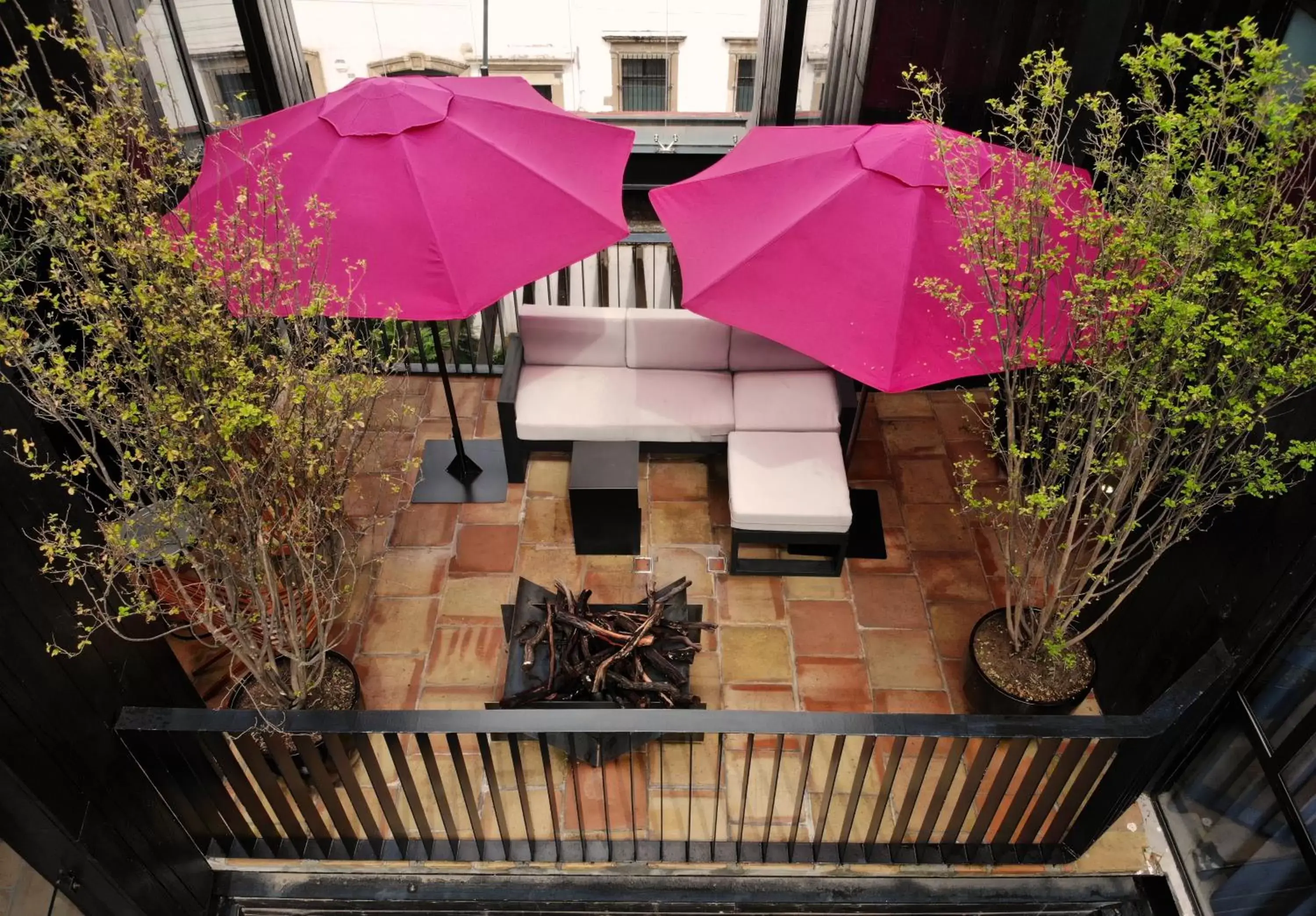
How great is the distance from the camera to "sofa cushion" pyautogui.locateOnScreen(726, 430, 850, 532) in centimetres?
444

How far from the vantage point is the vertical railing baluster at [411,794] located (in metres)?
3.12

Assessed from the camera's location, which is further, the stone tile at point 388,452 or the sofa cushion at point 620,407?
the stone tile at point 388,452

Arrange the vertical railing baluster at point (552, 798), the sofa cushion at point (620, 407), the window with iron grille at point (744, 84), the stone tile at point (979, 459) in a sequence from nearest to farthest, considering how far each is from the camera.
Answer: the vertical railing baluster at point (552, 798)
the sofa cushion at point (620, 407)
the stone tile at point (979, 459)
the window with iron grille at point (744, 84)

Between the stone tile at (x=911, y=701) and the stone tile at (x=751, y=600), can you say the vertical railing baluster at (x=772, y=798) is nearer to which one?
the stone tile at (x=911, y=701)

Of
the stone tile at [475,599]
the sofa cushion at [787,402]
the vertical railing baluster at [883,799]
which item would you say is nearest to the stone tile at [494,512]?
the stone tile at [475,599]

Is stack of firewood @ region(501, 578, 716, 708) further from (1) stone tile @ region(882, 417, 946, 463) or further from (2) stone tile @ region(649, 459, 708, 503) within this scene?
(1) stone tile @ region(882, 417, 946, 463)

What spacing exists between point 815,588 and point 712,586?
1.76ft

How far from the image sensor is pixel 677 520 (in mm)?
4965

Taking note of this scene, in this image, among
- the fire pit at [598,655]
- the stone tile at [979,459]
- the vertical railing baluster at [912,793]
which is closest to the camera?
the vertical railing baluster at [912,793]

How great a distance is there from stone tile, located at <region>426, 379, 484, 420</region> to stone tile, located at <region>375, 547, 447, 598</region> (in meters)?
1.05

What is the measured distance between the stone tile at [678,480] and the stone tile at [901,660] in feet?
4.11

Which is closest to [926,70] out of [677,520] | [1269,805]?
[677,520]

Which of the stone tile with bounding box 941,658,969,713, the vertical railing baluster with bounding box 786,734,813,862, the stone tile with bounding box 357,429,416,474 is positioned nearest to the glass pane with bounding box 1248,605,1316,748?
the stone tile with bounding box 941,658,969,713

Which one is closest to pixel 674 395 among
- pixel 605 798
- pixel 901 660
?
pixel 901 660
